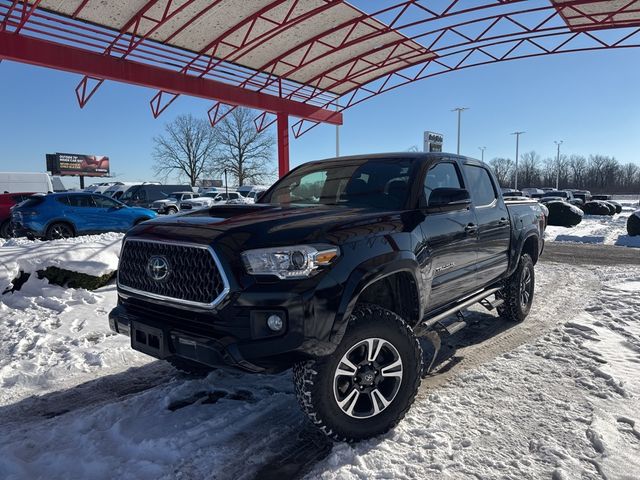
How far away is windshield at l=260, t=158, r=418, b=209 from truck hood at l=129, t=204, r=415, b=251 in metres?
0.27

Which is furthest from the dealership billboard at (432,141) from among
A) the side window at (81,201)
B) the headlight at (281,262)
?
the headlight at (281,262)

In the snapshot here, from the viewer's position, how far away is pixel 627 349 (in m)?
4.34

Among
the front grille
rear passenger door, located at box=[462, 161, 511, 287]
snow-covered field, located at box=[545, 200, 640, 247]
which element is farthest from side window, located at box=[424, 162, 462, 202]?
snow-covered field, located at box=[545, 200, 640, 247]

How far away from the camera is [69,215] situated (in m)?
12.0

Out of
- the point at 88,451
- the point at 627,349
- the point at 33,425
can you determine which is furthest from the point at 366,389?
the point at 627,349

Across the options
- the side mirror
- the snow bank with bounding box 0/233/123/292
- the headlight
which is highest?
the side mirror

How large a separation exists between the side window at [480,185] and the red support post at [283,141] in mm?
13533

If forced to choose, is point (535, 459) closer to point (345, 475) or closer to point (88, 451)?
point (345, 475)

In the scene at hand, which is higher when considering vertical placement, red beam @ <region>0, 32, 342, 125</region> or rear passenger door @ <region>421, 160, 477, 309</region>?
red beam @ <region>0, 32, 342, 125</region>

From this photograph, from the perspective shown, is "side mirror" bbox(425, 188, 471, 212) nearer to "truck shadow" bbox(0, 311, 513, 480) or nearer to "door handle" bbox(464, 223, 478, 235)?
"door handle" bbox(464, 223, 478, 235)

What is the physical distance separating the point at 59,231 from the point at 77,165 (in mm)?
64291

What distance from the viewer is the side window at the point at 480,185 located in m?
4.52

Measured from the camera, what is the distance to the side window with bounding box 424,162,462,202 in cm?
372

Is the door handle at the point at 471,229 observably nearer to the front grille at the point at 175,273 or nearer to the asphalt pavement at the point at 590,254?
the front grille at the point at 175,273
